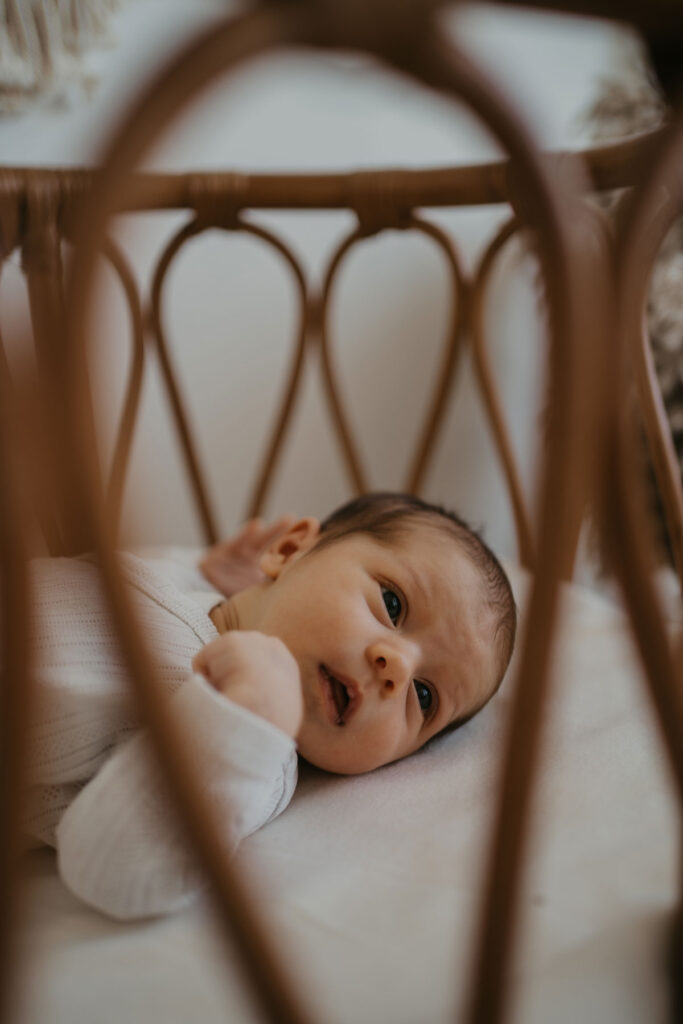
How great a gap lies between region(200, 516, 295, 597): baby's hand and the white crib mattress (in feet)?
0.90

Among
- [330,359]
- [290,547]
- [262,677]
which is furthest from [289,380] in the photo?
[262,677]

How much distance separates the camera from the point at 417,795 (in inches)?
23.5

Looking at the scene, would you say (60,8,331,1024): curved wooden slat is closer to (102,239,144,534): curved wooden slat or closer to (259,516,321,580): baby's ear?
(259,516,321,580): baby's ear

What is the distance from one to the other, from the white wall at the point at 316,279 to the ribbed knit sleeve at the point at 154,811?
2.71ft

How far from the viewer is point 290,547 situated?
2.38ft

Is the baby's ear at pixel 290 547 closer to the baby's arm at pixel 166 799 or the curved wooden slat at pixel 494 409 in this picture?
the baby's arm at pixel 166 799

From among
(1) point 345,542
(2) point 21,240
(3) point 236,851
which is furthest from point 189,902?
(2) point 21,240

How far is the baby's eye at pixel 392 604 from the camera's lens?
2.05 ft

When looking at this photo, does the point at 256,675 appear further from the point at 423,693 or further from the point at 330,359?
the point at 330,359

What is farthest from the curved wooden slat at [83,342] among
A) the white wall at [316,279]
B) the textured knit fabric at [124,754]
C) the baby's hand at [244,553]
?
the white wall at [316,279]

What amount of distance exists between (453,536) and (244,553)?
0.27 m

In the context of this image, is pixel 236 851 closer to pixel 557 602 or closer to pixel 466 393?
pixel 557 602

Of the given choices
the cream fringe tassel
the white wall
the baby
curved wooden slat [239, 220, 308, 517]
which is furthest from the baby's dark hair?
the cream fringe tassel

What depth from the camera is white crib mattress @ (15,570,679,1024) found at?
43cm
